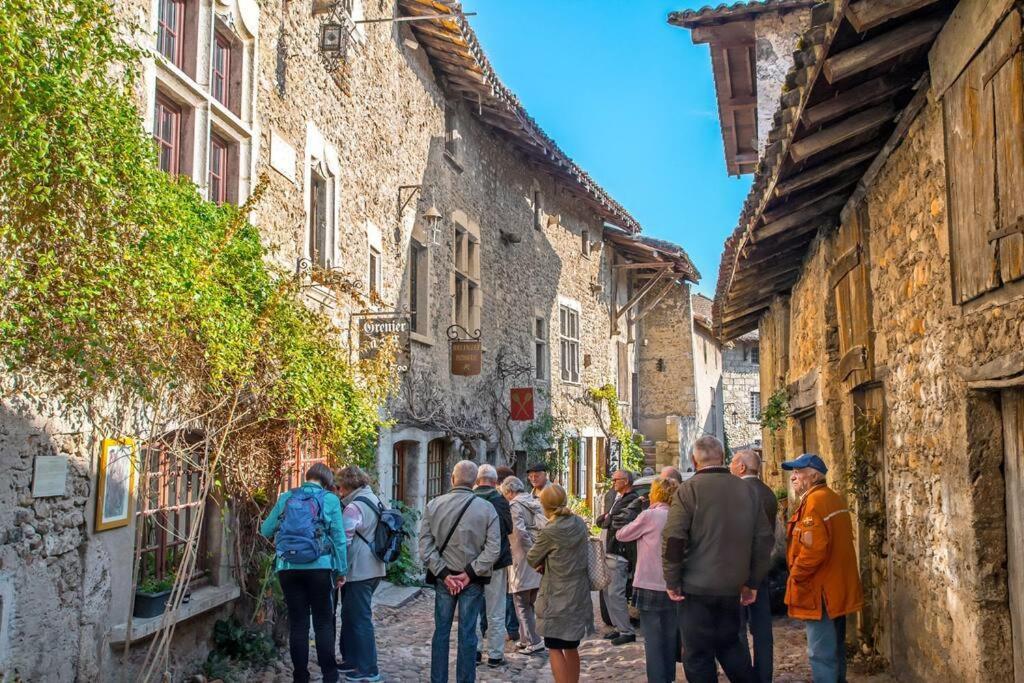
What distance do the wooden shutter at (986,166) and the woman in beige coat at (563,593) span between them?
2688mm

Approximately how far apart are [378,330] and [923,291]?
5762 mm

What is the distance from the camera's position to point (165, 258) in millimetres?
4938

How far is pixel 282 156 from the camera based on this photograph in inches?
338

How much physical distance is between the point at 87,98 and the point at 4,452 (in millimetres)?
1795

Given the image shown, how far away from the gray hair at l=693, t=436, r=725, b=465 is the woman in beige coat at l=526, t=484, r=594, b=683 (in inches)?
37.1

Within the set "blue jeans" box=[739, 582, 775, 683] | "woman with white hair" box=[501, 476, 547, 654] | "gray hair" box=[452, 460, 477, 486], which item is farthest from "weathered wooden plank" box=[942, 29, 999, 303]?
"woman with white hair" box=[501, 476, 547, 654]

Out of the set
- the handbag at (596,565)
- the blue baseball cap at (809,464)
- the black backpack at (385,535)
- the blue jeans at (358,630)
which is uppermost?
the blue baseball cap at (809,464)

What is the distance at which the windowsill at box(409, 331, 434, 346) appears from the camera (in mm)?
11625

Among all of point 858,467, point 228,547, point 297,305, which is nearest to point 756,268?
point 858,467

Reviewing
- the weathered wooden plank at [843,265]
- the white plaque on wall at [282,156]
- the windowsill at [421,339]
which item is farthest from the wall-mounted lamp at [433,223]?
the weathered wooden plank at [843,265]

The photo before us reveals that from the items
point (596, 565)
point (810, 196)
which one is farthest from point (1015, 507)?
point (810, 196)

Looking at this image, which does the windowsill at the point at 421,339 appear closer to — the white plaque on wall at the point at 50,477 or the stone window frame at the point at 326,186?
the stone window frame at the point at 326,186

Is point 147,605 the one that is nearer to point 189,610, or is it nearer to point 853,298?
point 189,610

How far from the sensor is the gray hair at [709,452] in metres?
5.37
